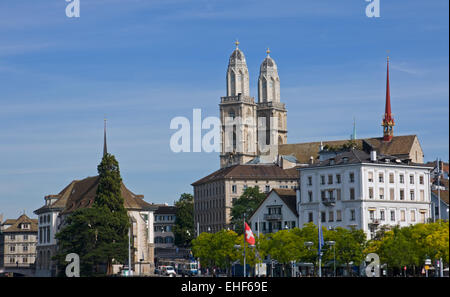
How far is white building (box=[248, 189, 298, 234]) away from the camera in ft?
490

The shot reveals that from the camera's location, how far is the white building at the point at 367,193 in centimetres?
13775

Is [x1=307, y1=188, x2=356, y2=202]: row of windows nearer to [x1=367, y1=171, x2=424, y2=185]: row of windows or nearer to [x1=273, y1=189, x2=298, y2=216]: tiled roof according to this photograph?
[x1=367, y1=171, x2=424, y2=185]: row of windows

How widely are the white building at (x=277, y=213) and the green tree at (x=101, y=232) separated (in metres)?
18.9

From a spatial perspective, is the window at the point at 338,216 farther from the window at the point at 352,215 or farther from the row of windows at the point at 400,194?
the row of windows at the point at 400,194

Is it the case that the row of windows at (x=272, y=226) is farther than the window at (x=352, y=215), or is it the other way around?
the row of windows at (x=272, y=226)

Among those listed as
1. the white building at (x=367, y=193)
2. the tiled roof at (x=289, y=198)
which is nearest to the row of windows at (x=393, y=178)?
the white building at (x=367, y=193)

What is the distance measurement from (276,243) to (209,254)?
18470 millimetres

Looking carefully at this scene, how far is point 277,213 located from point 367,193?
57.7 ft

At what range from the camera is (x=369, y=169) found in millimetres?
138625

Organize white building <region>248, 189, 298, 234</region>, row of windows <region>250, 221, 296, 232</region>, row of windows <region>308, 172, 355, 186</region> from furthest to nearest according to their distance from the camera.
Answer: white building <region>248, 189, 298, 234</region>
row of windows <region>250, 221, 296, 232</region>
row of windows <region>308, 172, 355, 186</region>

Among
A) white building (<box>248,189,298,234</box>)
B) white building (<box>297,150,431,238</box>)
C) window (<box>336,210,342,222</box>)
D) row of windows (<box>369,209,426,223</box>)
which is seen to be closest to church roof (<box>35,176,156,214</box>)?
white building (<box>248,189,298,234</box>)

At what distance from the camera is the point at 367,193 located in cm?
13788

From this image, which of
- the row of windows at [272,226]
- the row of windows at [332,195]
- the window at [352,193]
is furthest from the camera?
the row of windows at [272,226]

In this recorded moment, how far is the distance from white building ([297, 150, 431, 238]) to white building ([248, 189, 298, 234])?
5165 millimetres
